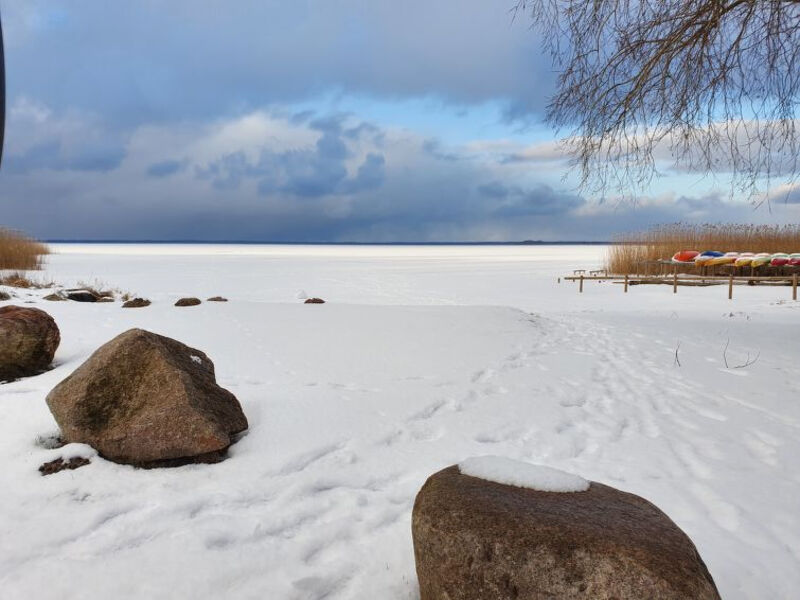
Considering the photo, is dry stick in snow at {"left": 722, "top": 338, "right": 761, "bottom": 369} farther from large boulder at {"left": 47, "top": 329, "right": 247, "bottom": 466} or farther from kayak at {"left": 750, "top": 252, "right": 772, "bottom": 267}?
Result: kayak at {"left": 750, "top": 252, "right": 772, "bottom": 267}

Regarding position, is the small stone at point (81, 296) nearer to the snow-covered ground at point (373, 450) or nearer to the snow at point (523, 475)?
the snow-covered ground at point (373, 450)

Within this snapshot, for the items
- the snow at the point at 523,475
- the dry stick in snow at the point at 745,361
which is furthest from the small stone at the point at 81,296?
the dry stick in snow at the point at 745,361

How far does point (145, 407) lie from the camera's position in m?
3.16

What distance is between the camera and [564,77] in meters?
5.98

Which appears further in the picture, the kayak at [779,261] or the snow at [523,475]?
the kayak at [779,261]

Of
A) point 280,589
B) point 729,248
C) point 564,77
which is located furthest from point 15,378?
point 729,248

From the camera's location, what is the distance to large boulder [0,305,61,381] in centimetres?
460

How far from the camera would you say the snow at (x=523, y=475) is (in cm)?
204

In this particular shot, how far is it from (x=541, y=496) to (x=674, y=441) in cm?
233

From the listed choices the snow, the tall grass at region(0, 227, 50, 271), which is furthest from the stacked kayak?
the tall grass at region(0, 227, 50, 271)

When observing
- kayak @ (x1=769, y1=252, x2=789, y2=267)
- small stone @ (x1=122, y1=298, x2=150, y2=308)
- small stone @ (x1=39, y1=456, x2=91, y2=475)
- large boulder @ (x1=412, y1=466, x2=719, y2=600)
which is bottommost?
small stone @ (x1=39, y1=456, x2=91, y2=475)

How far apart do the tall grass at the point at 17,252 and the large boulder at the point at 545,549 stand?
19.2 m

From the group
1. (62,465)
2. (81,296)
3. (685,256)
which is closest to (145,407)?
(62,465)

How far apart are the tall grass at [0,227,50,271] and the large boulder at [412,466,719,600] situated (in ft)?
62.9
